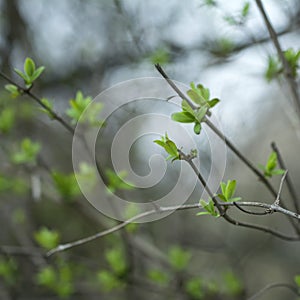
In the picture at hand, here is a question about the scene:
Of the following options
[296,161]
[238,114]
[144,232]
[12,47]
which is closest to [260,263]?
[296,161]

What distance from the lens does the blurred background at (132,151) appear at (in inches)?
55.9

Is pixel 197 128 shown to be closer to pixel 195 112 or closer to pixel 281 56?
pixel 195 112

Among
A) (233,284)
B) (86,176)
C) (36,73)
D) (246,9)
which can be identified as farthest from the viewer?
(233,284)

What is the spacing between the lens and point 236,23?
107 centimetres

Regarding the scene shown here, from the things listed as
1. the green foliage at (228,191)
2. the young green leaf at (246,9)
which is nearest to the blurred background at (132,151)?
the young green leaf at (246,9)

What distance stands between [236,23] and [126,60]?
95 centimetres

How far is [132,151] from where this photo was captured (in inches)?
64.9

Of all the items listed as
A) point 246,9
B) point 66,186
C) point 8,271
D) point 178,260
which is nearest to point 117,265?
point 178,260

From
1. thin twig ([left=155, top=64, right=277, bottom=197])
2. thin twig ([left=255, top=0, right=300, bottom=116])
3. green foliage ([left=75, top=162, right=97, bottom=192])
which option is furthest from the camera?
green foliage ([left=75, top=162, right=97, bottom=192])

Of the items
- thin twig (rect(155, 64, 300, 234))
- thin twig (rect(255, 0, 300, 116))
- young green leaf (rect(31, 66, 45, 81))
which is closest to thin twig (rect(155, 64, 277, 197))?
thin twig (rect(155, 64, 300, 234))

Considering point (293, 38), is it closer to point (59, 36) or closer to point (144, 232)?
point (144, 232)

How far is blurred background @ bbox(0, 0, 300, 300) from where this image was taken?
1419 mm

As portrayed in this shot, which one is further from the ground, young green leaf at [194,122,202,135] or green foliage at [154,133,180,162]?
young green leaf at [194,122,202,135]

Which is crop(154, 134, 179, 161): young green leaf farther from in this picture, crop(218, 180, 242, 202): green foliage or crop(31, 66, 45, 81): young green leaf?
crop(31, 66, 45, 81): young green leaf
